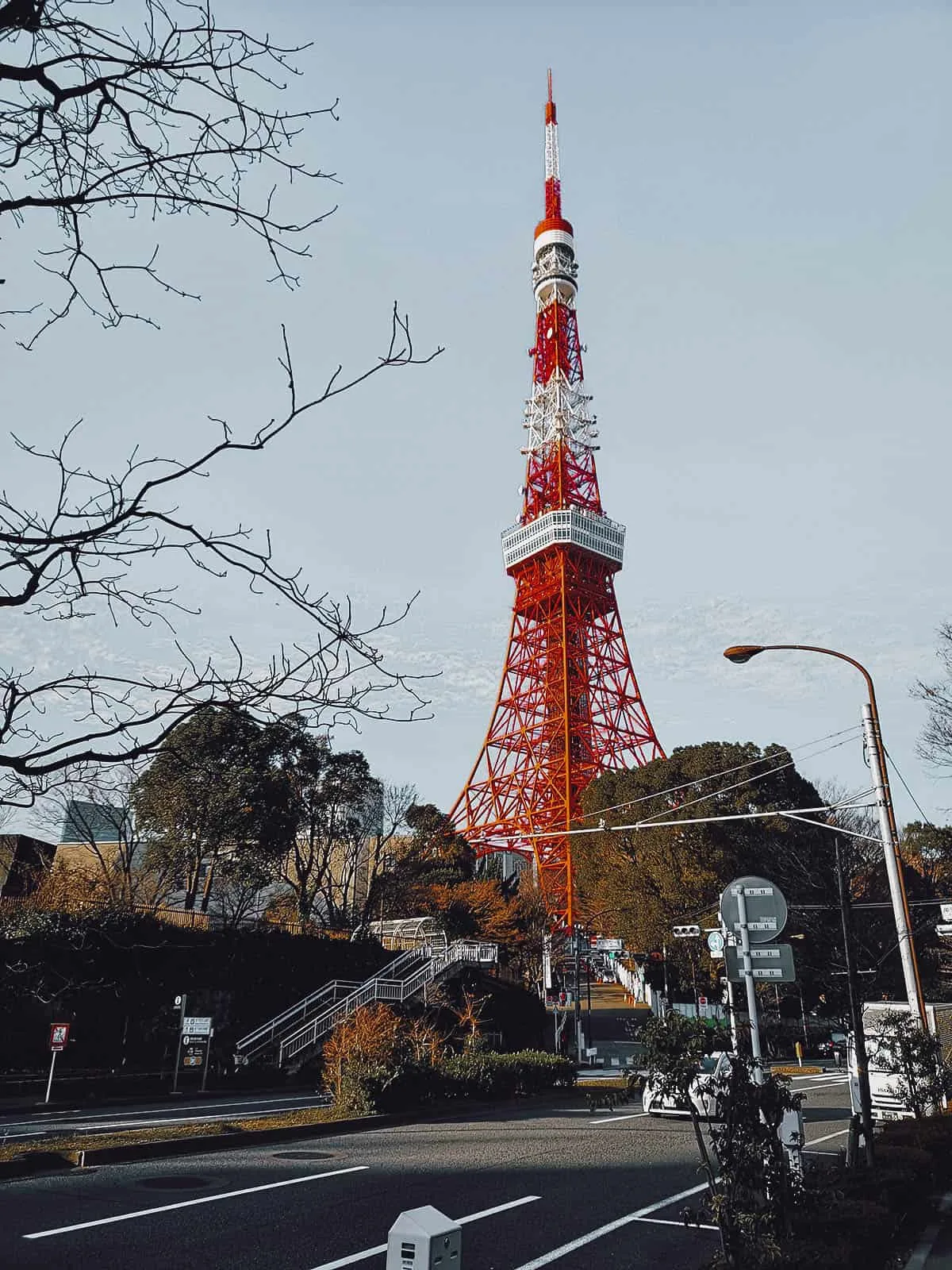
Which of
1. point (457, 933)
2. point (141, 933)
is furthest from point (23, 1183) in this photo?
point (457, 933)

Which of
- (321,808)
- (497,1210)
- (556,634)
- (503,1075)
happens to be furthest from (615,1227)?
(556,634)

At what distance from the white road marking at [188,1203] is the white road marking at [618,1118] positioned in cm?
679

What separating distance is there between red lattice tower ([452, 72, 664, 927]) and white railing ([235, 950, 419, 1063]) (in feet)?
63.3

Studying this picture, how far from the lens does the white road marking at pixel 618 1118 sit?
15523mm

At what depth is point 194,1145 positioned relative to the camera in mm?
11211

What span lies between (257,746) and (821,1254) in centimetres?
430

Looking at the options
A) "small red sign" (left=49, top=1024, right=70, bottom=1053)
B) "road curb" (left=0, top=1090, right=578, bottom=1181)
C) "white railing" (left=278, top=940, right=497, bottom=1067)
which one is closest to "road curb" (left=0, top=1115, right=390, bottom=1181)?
"road curb" (left=0, top=1090, right=578, bottom=1181)

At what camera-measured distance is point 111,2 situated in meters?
3.20

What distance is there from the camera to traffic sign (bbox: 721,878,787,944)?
745 centimetres

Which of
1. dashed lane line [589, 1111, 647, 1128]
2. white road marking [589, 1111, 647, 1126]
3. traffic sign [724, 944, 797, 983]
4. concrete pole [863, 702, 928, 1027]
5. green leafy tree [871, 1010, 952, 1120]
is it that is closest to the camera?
traffic sign [724, 944, 797, 983]

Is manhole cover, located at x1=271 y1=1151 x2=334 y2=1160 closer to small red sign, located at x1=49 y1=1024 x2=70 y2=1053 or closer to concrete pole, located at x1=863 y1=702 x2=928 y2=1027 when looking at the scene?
small red sign, located at x1=49 y1=1024 x2=70 y2=1053

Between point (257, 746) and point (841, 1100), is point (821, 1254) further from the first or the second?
point (841, 1100)

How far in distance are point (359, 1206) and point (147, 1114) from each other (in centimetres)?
951

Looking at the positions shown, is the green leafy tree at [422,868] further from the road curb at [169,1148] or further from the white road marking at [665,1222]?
the white road marking at [665,1222]
